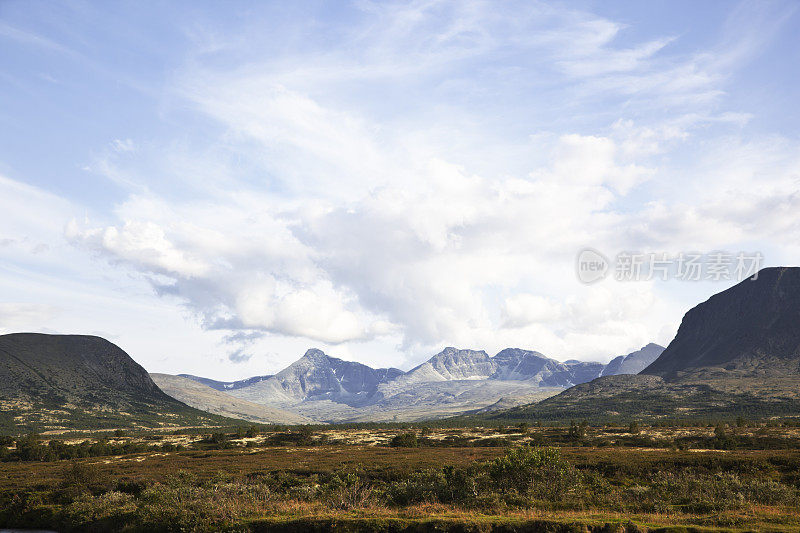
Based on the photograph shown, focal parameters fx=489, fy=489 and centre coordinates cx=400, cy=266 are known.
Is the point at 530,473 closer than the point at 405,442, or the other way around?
the point at 530,473

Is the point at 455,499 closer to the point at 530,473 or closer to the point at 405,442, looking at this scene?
the point at 530,473

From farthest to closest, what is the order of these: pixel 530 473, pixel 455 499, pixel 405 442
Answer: pixel 405 442
pixel 530 473
pixel 455 499

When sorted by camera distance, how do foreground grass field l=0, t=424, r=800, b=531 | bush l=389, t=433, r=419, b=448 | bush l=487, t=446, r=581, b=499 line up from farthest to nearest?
bush l=389, t=433, r=419, b=448 → bush l=487, t=446, r=581, b=499 → foreground grass field l=0, t=424, r=800, b=531

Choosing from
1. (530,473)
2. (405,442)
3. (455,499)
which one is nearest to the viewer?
(455,499)

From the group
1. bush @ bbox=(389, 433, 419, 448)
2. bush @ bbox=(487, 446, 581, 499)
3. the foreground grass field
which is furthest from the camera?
bush @ bbox=(389, 433, 419, 448)

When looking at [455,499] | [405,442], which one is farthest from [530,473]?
[405,442]

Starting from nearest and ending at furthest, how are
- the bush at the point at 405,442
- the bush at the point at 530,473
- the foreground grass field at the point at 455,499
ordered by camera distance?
the foreground grass field at the point at 455,499, the bush at the point at 530,473, the bush at the point at 405,442

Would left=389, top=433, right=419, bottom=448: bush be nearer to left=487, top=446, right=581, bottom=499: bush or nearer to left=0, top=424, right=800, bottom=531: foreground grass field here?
left=0, top=424, right=800, bottom=531: foreground grass field

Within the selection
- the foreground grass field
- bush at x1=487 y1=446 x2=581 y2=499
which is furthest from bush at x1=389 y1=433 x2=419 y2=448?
bush at x1=487 y1=446 x2=581 y2=499

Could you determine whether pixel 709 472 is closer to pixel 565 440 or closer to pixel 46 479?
pixel 565 440

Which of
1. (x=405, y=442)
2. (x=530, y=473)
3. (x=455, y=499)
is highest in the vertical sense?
(x=530, y=473)

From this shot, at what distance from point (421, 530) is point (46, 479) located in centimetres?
6111

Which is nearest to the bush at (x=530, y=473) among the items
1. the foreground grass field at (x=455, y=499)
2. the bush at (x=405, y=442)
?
the foreground grass field at (x=455, y=499)

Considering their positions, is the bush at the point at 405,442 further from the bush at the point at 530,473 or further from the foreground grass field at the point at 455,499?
the bush at the point at 530,473
